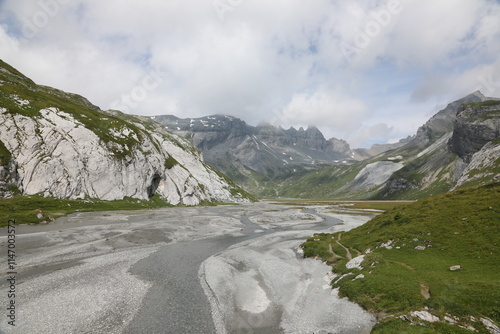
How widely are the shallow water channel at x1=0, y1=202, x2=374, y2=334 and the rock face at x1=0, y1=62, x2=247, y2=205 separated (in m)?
59.6

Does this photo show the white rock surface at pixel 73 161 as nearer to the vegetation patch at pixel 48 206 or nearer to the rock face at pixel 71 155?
the rock face at pixel 71 155

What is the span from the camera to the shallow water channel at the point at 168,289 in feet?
65.6

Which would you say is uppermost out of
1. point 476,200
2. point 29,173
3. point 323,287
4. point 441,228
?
point 29,173

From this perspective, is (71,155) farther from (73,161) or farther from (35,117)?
(35,117)

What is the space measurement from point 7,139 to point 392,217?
131177mm

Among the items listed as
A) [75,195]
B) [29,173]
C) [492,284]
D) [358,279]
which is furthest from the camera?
[75,195]

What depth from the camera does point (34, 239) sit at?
147 feet

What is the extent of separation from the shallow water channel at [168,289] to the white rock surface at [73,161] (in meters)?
59.6

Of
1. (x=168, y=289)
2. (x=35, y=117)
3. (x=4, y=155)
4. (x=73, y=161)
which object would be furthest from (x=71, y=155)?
(x=168, y=289)

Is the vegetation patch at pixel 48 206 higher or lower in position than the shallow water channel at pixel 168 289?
higher

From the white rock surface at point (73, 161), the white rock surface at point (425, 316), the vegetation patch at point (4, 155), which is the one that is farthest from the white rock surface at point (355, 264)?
the vegetation patch at point (4, 155)

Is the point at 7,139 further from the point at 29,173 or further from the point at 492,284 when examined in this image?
the point at 492,284

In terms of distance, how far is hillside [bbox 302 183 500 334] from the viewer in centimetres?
1791

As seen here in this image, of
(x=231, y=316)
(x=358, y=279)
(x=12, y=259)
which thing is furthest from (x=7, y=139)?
(x=358, y=279)
